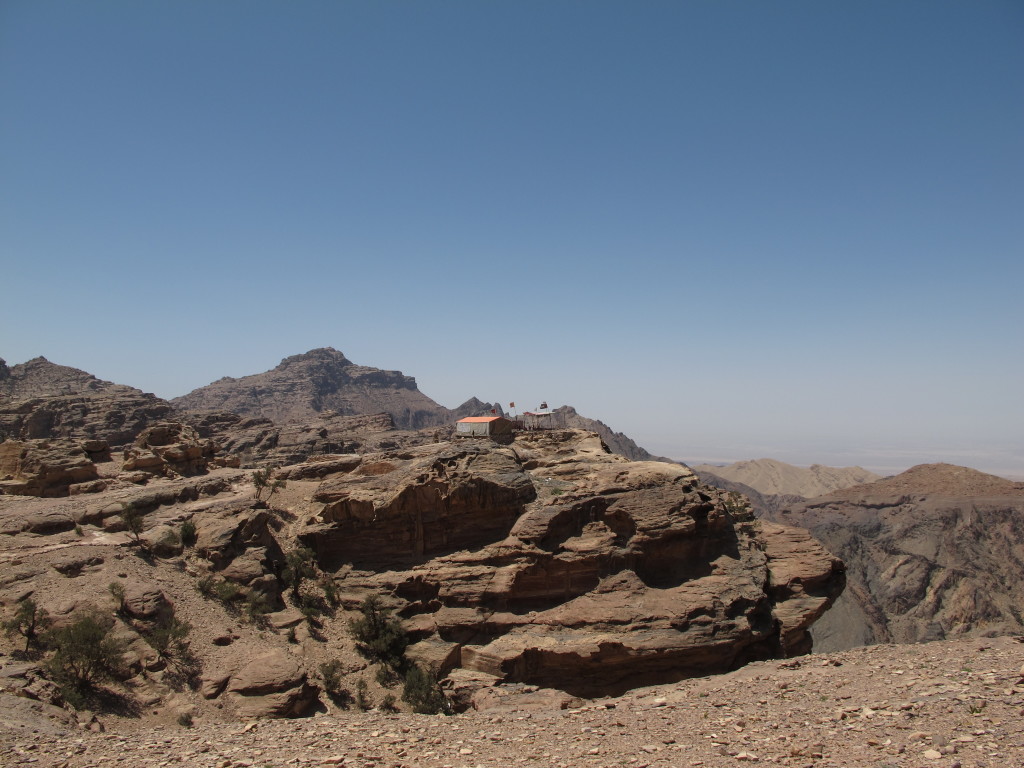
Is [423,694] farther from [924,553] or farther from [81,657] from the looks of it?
[924,553]

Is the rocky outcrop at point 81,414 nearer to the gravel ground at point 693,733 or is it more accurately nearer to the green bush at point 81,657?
the green bush at point 81,657

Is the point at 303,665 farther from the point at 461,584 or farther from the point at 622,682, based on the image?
the point at 622,682

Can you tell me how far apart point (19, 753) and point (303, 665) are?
426 inches

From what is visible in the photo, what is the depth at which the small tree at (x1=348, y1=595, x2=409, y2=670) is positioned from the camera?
2484 cm

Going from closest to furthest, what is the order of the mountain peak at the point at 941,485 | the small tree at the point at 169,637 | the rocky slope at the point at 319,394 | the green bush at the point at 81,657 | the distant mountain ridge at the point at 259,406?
the green bush at the point at 81,657 → the small tree at the point at 169,637 → the distant mountain ridge at the point at 259,406 → the mountain peak at the point at 941,485 → the rocky slope at the point at 319,394

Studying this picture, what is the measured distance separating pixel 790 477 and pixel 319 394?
136066 mm

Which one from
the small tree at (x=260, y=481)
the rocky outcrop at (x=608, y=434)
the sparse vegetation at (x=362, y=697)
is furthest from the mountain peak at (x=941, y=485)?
the sparse vegetation at (x=362, y=697)

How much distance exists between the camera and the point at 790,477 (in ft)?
554

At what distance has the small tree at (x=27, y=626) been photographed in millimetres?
19656

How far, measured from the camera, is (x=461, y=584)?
26.7m

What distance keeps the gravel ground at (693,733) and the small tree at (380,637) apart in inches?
332

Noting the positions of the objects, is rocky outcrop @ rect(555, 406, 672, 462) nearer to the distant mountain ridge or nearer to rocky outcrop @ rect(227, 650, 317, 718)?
the distant mountain ridge

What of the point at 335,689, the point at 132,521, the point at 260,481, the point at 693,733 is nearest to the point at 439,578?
the point at 335,689

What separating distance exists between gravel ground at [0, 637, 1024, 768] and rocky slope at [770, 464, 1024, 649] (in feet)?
179
